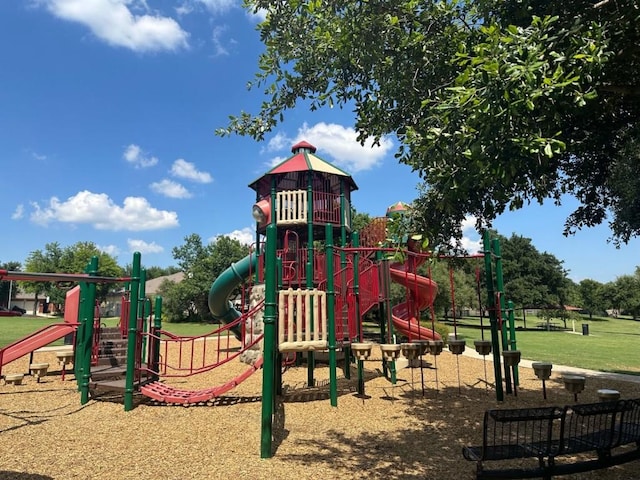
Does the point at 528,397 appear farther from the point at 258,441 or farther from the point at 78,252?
the point at 78,252

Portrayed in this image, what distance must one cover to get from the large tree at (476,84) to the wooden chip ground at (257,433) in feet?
9.36

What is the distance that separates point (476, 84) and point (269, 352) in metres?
3.80

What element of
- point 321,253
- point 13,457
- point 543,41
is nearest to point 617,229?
point 321,253

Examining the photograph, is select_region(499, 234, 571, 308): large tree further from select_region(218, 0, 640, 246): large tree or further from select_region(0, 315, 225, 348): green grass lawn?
select_region(218, 0, 640, 246): large tree

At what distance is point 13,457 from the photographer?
5168 mm

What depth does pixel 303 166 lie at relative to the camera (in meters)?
14.9

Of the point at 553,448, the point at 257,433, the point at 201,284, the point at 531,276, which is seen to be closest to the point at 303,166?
the point at 257,433

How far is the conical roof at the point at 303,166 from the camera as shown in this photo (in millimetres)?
14984

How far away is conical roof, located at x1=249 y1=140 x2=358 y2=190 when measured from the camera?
1498 cm

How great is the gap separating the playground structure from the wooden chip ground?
0.41 metres

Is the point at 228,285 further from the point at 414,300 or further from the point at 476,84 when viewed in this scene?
the point at 476,84

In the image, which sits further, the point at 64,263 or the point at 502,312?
the point at 64,263

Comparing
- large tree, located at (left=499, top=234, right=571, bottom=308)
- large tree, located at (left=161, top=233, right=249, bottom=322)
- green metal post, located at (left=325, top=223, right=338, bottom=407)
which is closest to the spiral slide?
green metal post, located at (left=325, top=223, right=338, bottom=407)

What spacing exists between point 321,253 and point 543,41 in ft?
33.4
